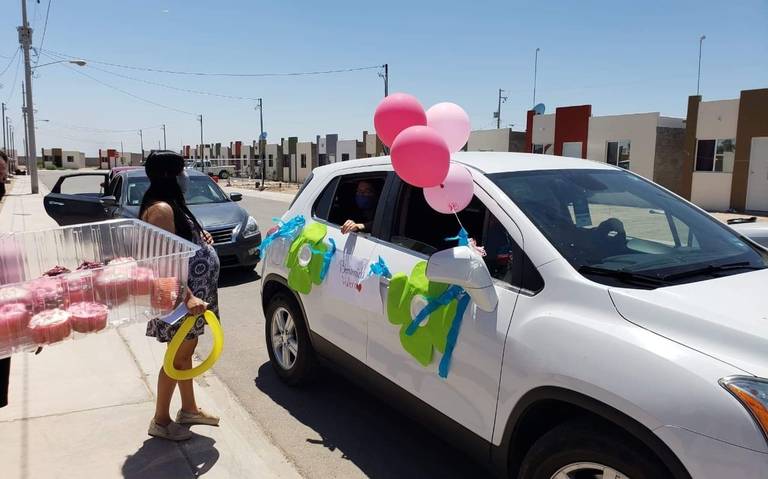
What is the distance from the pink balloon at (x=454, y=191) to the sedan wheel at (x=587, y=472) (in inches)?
50.8

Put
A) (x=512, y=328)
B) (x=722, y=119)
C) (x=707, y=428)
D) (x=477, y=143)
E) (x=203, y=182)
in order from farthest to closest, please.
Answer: (x=477, y=143)
(x=722, y=119)
(x=203, y=182)
(x=512, y=328)
(x=707, y=428)

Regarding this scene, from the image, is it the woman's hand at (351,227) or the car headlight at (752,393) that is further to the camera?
the woman's hand at (351,227)

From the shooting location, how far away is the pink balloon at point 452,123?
→ 3.34 m

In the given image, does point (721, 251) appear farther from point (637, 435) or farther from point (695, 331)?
point (637, 435)

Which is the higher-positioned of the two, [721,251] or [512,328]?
[721,251]

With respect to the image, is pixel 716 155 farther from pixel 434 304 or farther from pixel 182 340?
pixel 182 340

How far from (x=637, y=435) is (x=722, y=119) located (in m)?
27.4

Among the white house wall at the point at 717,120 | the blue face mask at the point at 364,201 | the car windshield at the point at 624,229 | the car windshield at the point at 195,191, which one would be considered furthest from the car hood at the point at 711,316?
the white house wall at the point at 717,120

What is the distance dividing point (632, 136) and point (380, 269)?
27.4 metres

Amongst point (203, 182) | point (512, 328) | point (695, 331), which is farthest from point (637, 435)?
point (203, 182)

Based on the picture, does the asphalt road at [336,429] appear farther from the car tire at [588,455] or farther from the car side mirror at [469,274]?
the car side mirror at [469,274]

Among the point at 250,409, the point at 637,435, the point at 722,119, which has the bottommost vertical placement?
the point at 250,409

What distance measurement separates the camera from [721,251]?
2928 mm

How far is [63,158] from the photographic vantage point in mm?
106938
